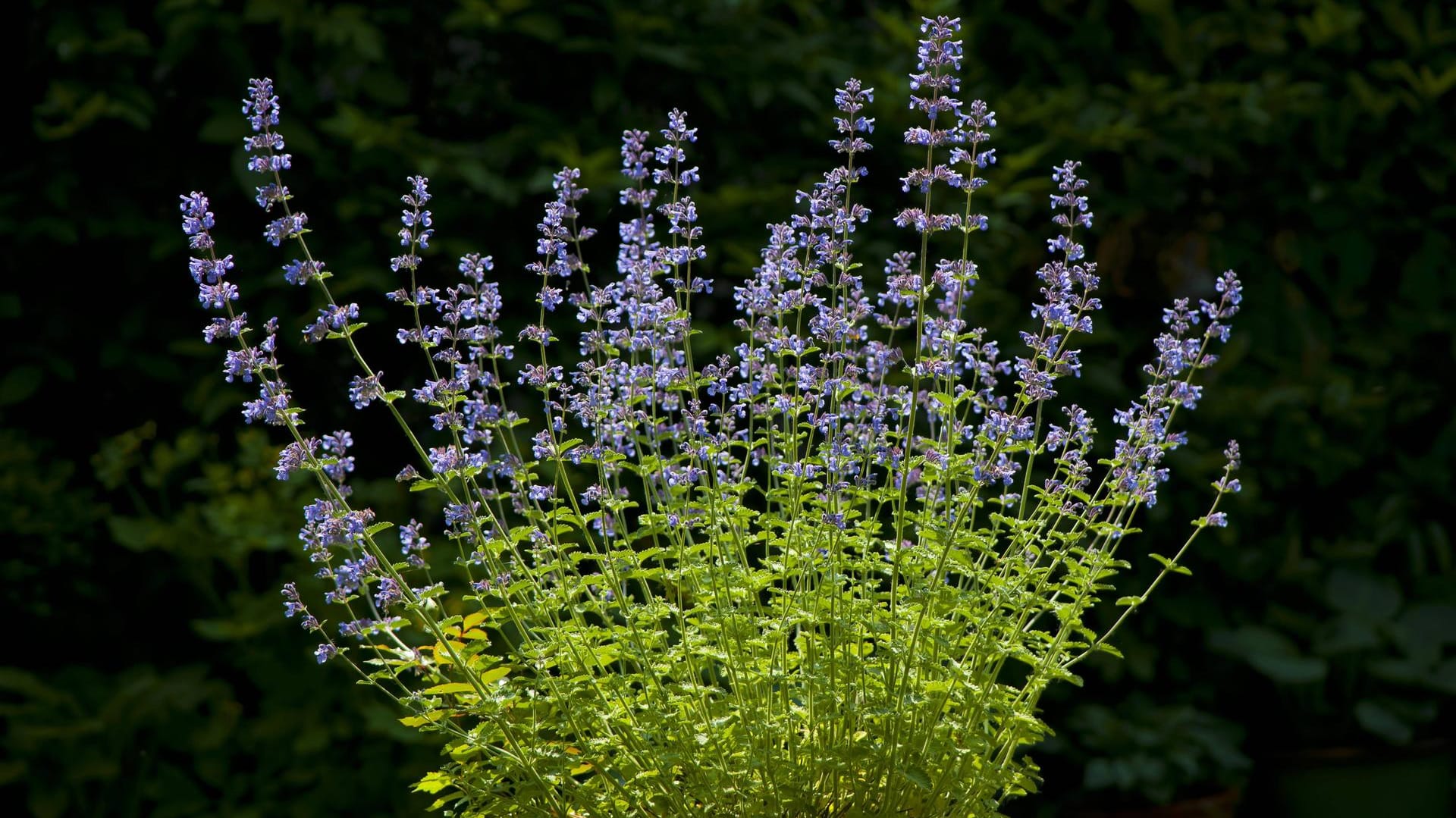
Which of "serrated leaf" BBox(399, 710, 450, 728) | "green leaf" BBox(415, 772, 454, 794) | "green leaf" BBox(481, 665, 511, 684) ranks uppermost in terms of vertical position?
"green leaf" BBox(481, 665, 511, 684)

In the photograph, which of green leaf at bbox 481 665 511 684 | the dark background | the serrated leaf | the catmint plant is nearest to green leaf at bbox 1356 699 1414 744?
the dark background

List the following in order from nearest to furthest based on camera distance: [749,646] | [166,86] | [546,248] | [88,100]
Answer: [546,248] → [749,646] → [88,100] → [166,86]

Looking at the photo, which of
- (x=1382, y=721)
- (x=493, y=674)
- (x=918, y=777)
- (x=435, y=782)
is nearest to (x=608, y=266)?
(x=493, y=674)

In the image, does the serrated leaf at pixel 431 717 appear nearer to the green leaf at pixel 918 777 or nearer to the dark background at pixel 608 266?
the green leaf at pixel 918 777

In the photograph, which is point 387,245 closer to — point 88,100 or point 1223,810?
point 88,100

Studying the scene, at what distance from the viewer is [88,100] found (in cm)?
296

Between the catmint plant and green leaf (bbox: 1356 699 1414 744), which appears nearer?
the catmint plant

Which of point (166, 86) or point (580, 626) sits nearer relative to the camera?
point (580, 626)

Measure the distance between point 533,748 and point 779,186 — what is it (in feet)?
6.22

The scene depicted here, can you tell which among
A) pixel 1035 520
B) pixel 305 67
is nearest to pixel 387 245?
pixel 305 67

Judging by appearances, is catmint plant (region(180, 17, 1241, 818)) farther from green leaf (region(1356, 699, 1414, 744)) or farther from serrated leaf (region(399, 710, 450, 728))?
green leaf (region(1356, 699, 1414, 744))

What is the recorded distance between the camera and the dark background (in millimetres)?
2982

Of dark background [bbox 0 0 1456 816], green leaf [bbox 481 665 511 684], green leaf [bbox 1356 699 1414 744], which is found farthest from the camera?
green leaf [bbox 1356 699 1414 744]

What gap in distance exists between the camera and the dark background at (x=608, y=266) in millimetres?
2982
